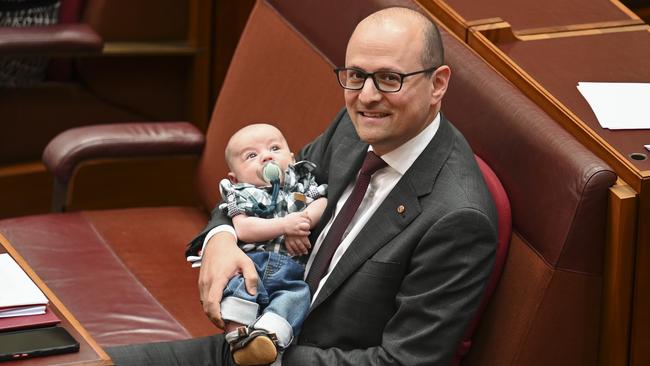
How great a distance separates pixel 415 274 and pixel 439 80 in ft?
1.04

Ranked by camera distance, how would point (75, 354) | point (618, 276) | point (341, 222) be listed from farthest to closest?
point (341, 222)
point (618, 276)
point (75, 354)

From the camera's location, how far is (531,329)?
2.06 meters

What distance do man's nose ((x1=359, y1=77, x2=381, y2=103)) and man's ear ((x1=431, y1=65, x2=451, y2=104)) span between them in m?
0.09

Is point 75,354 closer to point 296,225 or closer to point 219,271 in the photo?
point 219,271

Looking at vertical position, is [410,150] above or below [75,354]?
above

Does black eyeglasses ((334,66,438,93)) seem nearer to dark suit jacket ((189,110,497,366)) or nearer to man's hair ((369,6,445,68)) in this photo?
man's hair ((369,6,445,68))

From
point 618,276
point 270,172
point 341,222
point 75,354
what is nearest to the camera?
point 75,354

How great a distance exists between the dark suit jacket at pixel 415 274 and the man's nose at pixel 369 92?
0.13 metres

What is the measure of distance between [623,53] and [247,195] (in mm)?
760

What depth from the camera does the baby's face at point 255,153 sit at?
7.72 feet

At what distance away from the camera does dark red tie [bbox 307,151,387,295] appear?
220cm

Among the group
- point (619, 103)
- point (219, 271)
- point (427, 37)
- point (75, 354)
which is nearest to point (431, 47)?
point (427, 37)

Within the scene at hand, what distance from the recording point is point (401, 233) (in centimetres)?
207

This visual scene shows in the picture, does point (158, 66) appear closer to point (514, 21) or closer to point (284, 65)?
point (284, 65)
